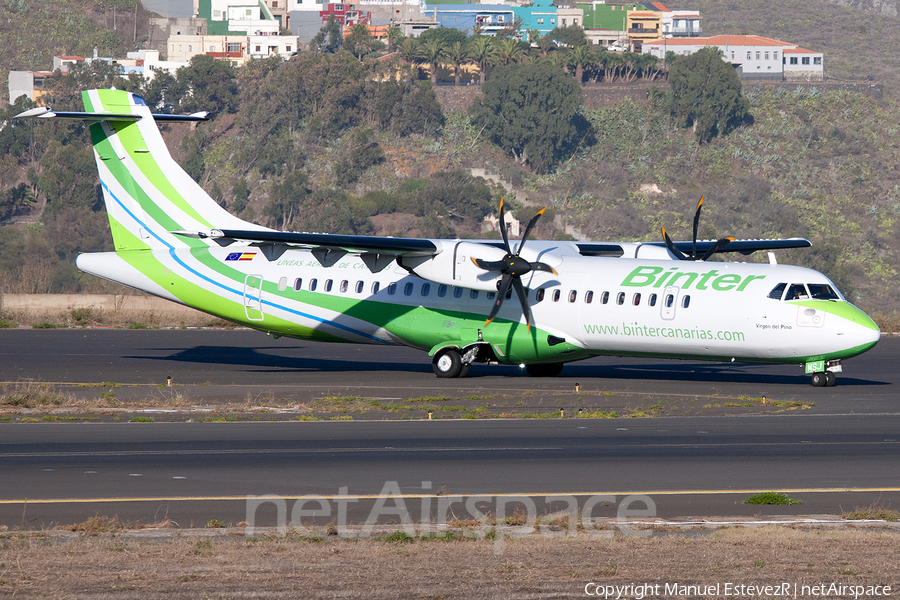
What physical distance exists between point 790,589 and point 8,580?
248 inches

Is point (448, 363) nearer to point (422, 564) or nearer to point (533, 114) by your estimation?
point (422, 564)

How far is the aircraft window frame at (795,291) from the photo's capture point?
25.5 meters

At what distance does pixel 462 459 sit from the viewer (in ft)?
53.2

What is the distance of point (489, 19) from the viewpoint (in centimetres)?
17600

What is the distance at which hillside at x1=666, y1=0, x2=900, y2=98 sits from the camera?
162 m

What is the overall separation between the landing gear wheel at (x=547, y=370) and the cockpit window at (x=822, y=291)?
699cm

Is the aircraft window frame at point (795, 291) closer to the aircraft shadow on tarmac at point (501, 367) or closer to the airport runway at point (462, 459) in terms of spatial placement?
the airport runway at point (462, 459)

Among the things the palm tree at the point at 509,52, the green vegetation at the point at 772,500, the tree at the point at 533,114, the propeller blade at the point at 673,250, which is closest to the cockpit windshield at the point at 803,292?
the propeller blade at the point at 673,250

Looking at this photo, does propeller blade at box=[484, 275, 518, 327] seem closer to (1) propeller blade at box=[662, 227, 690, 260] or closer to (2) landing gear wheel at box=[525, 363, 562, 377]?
(2) landing gear wheel at box=[525, 363, 562, 377]

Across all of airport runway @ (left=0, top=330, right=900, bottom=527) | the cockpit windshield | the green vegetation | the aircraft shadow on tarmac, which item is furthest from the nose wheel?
the green vegetation

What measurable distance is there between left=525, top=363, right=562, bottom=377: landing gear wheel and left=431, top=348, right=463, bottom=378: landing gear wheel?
222 centimetres

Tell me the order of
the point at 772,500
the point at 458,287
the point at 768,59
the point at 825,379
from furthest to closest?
the point at 768,59, the point at 458,287, the point at 825,379, the point at 772,500

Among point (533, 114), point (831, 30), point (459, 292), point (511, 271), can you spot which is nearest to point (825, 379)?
point (511, 271)

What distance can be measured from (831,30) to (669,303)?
6815 inches
